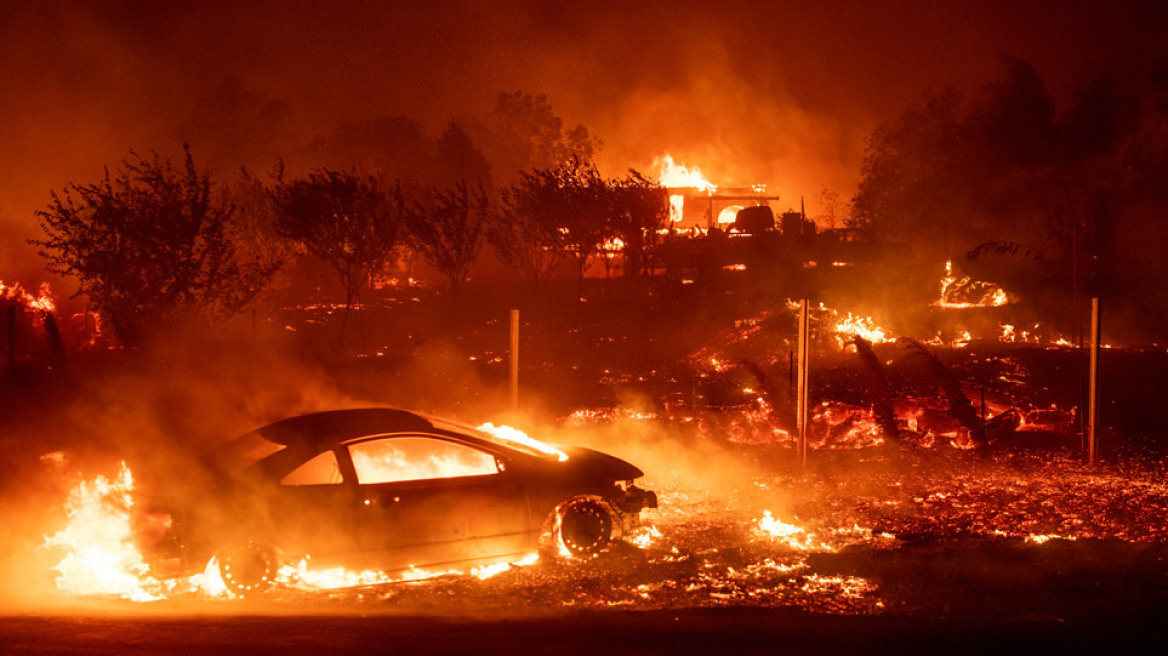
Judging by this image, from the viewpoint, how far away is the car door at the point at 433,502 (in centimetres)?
654

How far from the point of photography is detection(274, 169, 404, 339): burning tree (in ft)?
76.6

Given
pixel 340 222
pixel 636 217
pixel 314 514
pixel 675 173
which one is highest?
pixel 675 173

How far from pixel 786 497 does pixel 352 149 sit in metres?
49.2

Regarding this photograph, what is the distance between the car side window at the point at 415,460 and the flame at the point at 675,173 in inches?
2201

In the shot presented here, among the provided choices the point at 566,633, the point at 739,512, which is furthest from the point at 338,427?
the point at 739,512

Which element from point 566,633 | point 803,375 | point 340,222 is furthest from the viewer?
point 340,222

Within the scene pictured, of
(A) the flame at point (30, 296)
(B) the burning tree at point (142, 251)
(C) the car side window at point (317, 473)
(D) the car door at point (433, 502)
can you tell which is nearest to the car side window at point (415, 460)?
(D) the car door at point (433, 502)

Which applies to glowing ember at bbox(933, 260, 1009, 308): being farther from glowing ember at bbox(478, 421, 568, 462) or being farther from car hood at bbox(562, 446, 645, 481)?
car hood at bbox(562, 446, 645, 481)

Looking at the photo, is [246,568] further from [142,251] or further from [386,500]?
[142,251]

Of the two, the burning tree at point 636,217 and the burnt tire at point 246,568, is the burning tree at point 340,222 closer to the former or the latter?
the burning tree at point 636,217

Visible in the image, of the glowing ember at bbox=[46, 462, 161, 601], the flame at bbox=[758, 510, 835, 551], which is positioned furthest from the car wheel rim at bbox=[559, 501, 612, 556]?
the glowing ember at bbox=[46, 462, 161, 601]

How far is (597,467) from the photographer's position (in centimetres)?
742

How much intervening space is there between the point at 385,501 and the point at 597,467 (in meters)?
1.80

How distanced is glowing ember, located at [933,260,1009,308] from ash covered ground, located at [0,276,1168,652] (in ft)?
18.8
